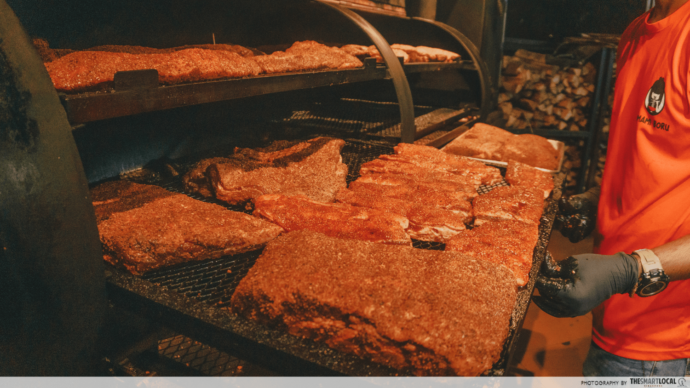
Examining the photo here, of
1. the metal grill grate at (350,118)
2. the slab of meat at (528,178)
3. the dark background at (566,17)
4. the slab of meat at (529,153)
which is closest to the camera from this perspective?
the slab of meat at (528,178)

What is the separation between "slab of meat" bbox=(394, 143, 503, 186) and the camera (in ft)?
7.84

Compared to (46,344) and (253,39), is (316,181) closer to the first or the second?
(46,344)

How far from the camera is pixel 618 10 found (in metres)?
7.12

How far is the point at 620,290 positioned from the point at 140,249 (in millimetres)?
1813

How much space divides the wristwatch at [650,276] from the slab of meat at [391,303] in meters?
0.65

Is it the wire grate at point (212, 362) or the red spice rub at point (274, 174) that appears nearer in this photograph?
the wire grate at point (212, 362)

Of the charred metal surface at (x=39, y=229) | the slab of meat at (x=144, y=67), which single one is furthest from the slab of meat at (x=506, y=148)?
the charred metal surface at (x=39, y=229)

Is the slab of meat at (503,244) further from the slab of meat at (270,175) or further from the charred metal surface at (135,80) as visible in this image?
the charred metal surface at (135,80)

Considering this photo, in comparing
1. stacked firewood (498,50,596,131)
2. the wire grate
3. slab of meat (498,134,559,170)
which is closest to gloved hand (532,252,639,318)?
the wire grate

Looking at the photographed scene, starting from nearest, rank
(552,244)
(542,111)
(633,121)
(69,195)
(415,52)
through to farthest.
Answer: (69,195) → (633,121) → (415,52) → (552,244) → (542,111)

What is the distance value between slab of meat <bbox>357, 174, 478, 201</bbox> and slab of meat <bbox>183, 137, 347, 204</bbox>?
0.58 feet

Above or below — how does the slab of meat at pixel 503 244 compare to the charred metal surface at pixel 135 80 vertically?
below

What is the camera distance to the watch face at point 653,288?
1486 millimetres

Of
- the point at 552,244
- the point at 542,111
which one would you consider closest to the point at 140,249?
the point at 552,244
